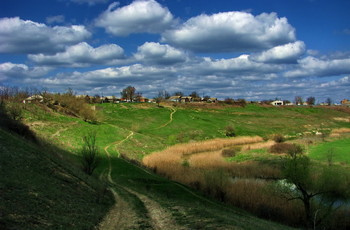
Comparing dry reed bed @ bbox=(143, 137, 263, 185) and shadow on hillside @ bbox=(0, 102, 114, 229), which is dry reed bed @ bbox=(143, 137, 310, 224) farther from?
shadow on hillside @ bbox=(0, 102, 114, 229)

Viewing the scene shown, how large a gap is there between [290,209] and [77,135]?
53.4 m

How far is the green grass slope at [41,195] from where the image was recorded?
16406 millimetres

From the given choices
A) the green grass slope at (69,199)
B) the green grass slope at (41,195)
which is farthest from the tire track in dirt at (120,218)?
the green grass slope at (41,195)

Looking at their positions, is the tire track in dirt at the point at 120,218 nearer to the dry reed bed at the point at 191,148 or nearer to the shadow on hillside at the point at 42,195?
the shadow on hillside at the point at 42,195

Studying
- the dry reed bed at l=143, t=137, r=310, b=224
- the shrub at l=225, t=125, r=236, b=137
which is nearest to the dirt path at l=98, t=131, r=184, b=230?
the dry reed bed at l=143, t=137, r=310, b=224

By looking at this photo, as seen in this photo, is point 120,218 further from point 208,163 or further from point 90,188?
point 208,163

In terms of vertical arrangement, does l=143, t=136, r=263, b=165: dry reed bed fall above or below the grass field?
below

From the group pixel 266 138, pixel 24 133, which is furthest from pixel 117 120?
pixel 24 133

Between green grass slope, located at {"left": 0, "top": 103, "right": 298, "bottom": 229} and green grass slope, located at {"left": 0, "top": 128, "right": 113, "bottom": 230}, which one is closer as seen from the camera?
green grass slope, located at {"left": 0, "top": 128, "right": 113, "bottom": 230}

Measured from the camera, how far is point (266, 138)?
335 ft

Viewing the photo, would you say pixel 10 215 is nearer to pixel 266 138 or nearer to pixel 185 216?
pixel 185 216

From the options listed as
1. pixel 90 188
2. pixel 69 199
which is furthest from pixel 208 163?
pixel 69 199

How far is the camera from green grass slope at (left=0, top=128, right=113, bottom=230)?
53.8 feet

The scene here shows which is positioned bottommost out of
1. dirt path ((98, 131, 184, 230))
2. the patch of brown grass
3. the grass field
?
the patch of brown grass
